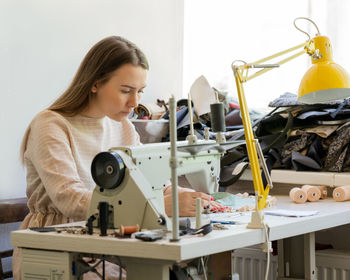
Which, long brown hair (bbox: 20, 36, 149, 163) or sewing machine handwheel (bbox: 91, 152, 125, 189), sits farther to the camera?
long brown hair (bbox: 20, 36, 149, 163)

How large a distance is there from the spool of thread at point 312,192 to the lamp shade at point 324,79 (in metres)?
0.38

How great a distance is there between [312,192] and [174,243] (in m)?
1.10

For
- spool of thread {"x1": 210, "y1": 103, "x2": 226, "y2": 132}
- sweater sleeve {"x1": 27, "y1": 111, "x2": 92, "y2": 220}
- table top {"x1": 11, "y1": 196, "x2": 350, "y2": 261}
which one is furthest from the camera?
sweater sleeve {"x1": 27, "y1": 111, "x2": 92, "y2": 220}

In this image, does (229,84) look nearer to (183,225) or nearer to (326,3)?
(326,3)

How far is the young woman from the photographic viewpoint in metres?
1.87

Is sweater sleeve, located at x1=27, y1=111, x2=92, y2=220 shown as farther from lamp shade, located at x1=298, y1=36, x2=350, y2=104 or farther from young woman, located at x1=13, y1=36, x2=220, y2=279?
lamp shade, located at x1=298, y1=36, x2=350, y2=104

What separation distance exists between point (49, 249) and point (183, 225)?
13.7 inches

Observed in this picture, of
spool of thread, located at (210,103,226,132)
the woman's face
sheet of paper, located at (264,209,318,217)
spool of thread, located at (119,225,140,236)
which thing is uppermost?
the woman's face

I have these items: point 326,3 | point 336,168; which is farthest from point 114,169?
point 326,3

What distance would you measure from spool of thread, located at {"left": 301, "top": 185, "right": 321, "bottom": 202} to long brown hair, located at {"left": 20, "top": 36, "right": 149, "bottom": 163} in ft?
2.56

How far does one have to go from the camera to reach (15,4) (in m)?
2.82

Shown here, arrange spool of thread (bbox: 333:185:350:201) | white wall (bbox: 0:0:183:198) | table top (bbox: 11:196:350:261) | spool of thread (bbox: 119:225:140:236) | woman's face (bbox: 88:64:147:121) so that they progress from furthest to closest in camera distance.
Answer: white wall (bbox: 0:0:183:198), spool of thread (bbox: 333:185:350:201), woman's face (bbox: 88:64:147:121), spool of thread (bbox: 119:225:140:236), table top (bbox: 11:196:350:261)

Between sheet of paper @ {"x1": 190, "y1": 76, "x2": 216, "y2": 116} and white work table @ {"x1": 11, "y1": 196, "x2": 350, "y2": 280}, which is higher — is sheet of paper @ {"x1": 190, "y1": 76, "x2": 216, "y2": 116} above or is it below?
above

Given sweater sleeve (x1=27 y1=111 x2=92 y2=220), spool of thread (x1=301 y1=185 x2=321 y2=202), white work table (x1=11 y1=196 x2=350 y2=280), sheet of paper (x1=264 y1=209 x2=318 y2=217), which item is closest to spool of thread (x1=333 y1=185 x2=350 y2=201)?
spool of thread (x1=301 y1=185 x2=321 y2=202)
